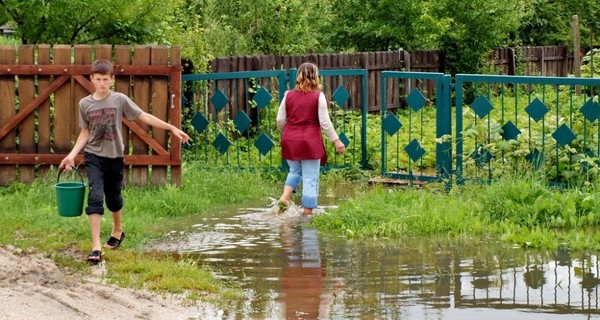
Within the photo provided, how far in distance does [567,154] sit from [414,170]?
3.68m

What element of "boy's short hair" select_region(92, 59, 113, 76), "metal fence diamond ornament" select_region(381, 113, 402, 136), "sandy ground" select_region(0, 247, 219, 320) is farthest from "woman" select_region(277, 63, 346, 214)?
"sandy ground" select_region(0, 247, 219, 320)

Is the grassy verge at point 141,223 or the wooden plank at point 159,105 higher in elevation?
the wooden plank at point 159,105

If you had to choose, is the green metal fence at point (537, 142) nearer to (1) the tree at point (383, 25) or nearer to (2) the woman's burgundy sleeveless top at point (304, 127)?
(2) the woman's burgundy sleeveless top at point (304, 127)

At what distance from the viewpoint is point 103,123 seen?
34.1 ft

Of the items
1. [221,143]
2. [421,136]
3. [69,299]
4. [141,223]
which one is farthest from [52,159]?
[69,299]

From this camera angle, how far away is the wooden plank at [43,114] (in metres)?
13.5

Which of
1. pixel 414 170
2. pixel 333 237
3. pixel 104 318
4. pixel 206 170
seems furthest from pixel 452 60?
pixel 104 318

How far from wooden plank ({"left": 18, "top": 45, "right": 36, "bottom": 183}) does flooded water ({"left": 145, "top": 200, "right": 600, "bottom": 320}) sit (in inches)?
98.8

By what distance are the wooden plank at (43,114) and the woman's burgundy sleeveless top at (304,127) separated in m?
2.67

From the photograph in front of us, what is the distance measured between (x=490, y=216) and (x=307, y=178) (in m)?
2.12

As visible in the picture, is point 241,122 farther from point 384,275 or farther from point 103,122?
point 384,275

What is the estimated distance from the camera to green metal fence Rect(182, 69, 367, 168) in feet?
50.2

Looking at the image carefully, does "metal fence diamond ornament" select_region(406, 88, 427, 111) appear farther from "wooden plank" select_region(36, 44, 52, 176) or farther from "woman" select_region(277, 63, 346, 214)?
"wooden plank" select_region(36, 44, 52, 176)

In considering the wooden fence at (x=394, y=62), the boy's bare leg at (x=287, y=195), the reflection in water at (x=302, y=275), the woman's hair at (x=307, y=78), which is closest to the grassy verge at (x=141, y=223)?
the reflection in water at (x=302, y=275)
